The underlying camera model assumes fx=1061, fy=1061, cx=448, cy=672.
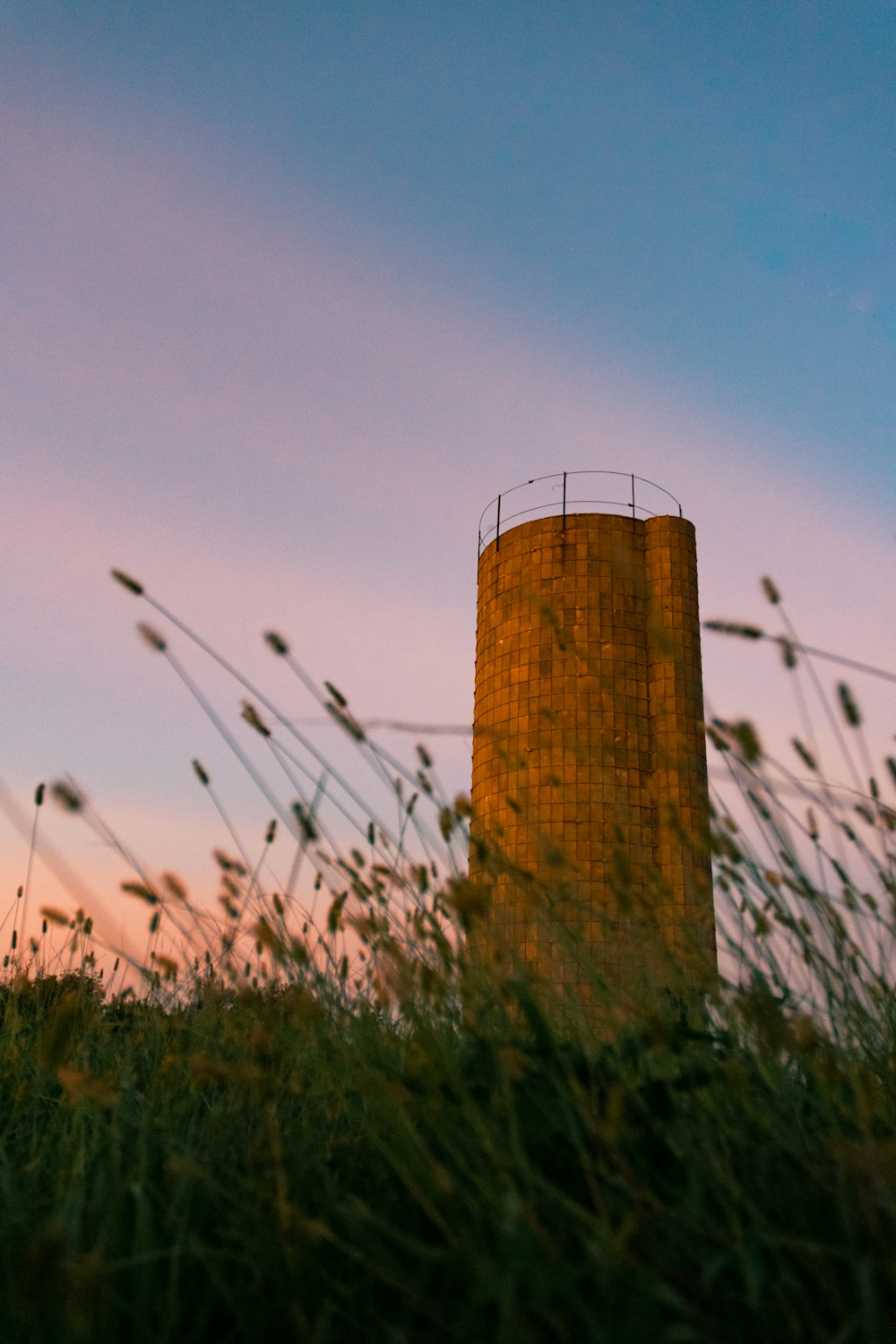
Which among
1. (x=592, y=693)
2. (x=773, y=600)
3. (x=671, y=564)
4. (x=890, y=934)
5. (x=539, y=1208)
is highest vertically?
(x=671, y=564)

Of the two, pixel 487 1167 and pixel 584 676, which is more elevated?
pixel 584 676

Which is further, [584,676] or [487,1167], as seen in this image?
[584,676]

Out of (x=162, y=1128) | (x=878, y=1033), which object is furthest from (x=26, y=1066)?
(x=878, y=1033)

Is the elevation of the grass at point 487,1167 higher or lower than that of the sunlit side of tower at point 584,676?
lower

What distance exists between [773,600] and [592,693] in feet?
42.0

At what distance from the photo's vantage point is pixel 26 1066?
10.0 ft

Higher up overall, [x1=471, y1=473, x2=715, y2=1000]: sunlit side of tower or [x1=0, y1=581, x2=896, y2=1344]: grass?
[x1=471, y1=473, x2=715, y2=1000]: sunlit side of tower

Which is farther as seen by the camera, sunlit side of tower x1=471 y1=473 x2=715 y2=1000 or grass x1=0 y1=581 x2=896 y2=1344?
sunlit side of tower x1=471 y1=473 x2=715 y2=1000

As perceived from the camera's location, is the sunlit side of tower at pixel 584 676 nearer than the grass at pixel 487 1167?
No

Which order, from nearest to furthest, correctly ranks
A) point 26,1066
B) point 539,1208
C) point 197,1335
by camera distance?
point 197,1335
point 539,1208
point 26,1066

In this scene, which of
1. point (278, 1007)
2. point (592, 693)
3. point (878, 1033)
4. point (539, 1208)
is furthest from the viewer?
point (592, 693)

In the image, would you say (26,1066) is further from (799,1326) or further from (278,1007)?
(799,1326)

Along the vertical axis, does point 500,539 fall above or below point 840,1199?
above

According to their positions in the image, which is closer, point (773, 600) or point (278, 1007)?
point (773, 600)
